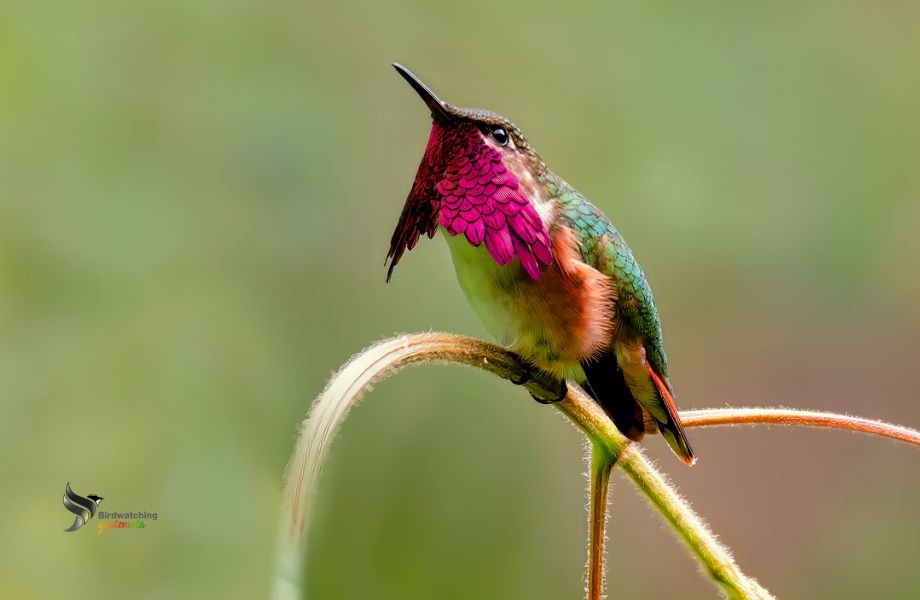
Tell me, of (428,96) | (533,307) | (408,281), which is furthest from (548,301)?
(408,281)

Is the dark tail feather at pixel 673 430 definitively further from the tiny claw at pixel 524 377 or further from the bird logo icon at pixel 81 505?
the bird logo icon at pixel 81 505

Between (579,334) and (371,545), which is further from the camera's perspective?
(371,545)

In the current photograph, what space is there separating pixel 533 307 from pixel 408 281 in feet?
5.43

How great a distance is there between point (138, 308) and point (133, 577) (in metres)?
0.88

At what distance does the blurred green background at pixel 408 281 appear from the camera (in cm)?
248

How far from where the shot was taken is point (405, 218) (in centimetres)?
117

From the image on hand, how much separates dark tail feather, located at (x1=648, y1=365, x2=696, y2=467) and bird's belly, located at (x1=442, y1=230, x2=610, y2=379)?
0.41ft

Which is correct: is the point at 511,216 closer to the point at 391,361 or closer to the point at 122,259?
the point at 391,361

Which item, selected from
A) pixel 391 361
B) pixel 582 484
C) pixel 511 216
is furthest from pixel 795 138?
pixel 391 361

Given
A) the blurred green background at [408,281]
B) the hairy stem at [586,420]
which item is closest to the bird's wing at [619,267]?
the hairy stem at [586,420]

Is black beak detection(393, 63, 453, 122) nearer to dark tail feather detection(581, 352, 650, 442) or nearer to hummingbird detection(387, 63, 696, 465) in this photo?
hummingbird detection(387, 63, 696, 465)

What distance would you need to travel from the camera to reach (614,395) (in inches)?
54.7

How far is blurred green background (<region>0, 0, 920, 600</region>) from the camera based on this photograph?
8.14ft

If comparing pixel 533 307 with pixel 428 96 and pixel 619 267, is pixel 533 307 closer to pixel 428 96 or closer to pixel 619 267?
pixel 619 267
